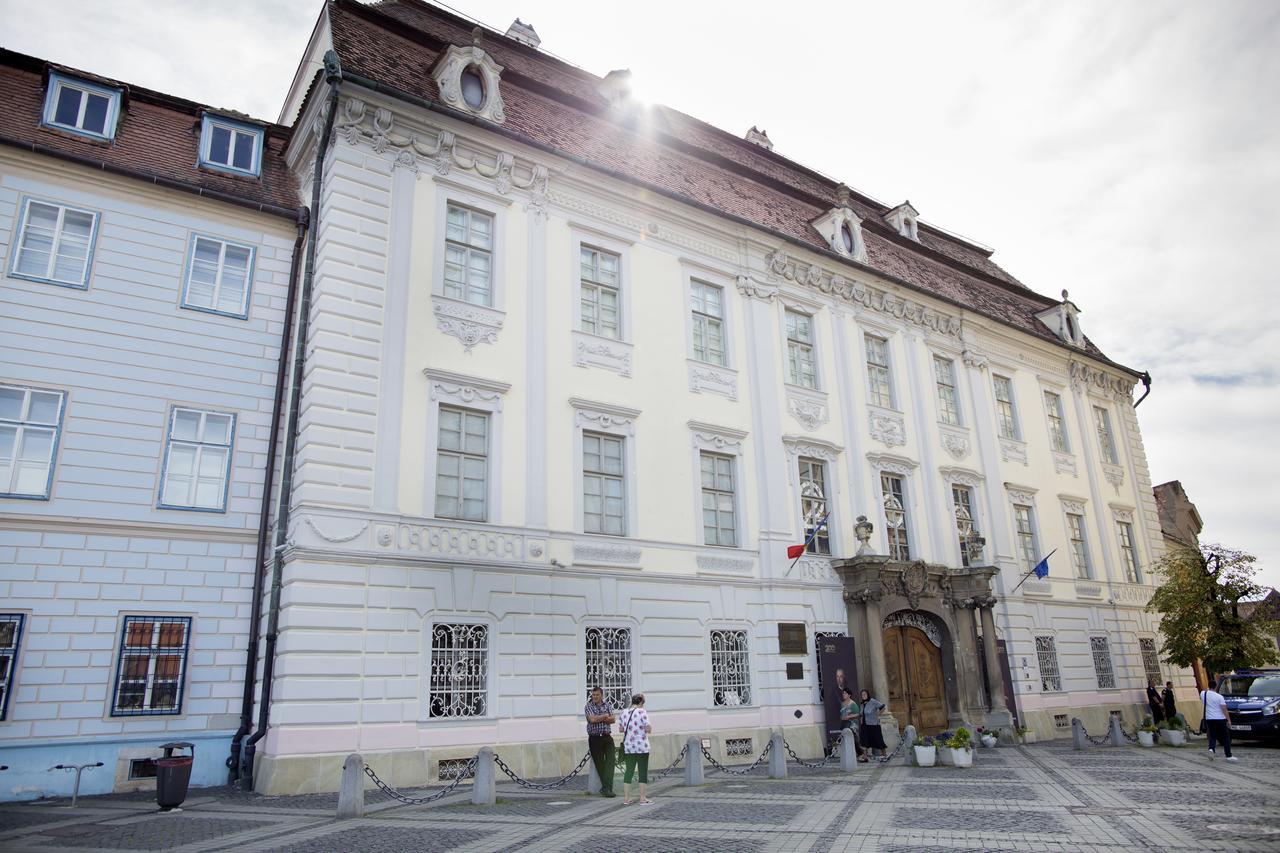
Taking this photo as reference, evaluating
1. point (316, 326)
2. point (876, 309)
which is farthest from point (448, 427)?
point (876, 309)

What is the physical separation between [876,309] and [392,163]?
1457cm

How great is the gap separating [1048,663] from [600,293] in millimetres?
17828

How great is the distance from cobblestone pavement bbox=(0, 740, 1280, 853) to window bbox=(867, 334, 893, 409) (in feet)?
37.5

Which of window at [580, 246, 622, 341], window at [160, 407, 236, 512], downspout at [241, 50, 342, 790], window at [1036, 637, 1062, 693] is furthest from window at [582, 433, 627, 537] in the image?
window at [1036, 637, 1062, 693]

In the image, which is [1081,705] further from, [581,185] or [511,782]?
[581,185]

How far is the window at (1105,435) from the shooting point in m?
31.9

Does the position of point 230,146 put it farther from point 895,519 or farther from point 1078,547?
point 1078,547

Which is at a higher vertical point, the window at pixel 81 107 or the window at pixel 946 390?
the window at pixel 81 107

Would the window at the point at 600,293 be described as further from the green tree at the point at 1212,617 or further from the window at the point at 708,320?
the green tree at the point at 1212,617

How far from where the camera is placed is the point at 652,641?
18.1 meters

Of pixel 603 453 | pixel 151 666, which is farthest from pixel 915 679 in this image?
pixel 151 666

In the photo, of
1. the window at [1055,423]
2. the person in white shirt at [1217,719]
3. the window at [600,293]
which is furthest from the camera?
the window at [1055,423]

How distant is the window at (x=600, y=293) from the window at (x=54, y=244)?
9678 millimetres

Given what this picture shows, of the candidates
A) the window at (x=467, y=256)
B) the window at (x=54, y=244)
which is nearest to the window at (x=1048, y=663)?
the window at (x=467, y=256)
